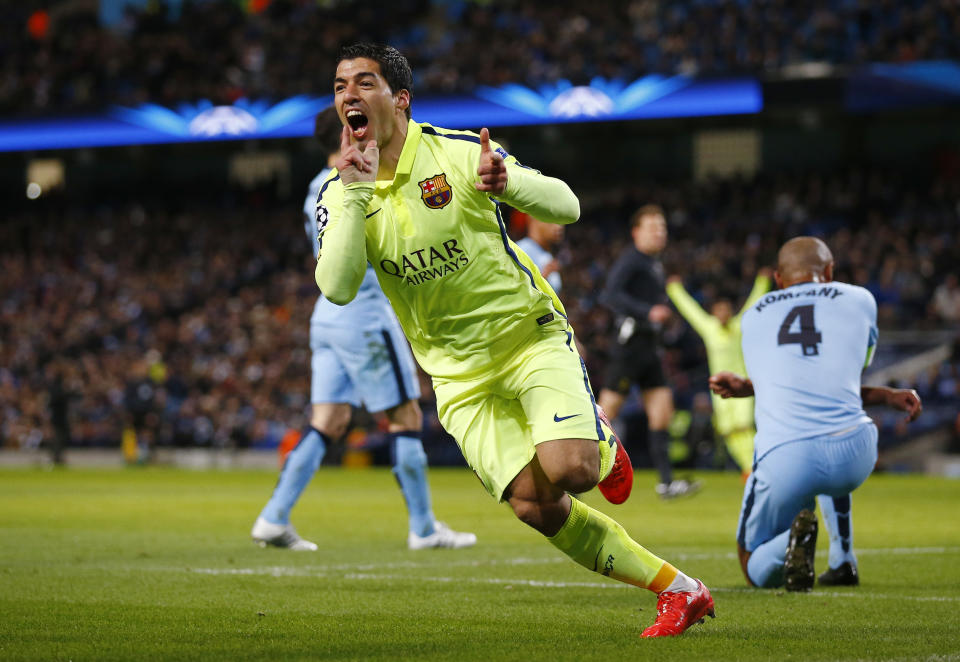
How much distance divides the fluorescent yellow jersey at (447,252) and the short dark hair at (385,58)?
0.17 m

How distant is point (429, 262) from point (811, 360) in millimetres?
2089

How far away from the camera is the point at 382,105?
4.88m

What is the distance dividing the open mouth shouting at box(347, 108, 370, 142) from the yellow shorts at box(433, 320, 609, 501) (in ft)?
3.18

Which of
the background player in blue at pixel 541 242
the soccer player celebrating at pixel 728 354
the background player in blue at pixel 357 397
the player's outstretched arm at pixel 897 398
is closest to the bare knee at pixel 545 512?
the player's outstretched arm at pixel 897 398

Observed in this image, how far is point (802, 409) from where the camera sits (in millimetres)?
6043

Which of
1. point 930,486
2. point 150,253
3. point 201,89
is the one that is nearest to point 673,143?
point 201,89

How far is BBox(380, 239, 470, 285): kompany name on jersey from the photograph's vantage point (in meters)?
4.85

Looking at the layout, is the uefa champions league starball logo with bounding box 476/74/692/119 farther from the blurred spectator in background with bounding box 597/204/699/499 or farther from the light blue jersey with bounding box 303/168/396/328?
the light blue jersey with bounding box 303/168/396/328

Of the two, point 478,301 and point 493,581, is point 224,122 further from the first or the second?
point 478,301

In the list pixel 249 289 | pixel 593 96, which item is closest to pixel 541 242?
pixel 593 96

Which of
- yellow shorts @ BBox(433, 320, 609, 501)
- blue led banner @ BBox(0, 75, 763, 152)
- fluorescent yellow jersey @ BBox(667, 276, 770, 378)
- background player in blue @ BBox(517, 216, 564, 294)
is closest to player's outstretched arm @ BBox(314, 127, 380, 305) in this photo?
yellow shorts @ BBox(433, 320, 609, 501)

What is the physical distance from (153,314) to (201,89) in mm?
5473

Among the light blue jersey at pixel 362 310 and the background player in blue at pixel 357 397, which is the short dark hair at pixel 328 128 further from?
the light blue jersey at pixel 362 310

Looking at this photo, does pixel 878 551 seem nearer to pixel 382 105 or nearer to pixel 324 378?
pixel 324 378
